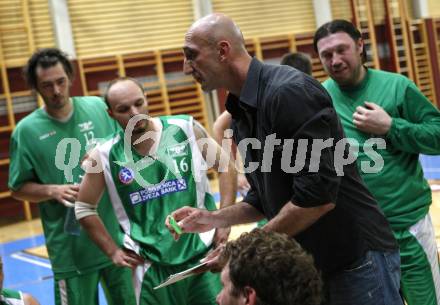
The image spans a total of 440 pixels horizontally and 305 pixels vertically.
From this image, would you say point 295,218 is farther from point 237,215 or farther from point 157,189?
point 157,189

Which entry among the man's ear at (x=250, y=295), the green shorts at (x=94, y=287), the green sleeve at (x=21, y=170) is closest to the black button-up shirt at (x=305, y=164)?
the man's ear at (x=250, y=295)

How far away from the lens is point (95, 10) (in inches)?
483

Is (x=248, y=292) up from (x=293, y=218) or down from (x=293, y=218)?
down

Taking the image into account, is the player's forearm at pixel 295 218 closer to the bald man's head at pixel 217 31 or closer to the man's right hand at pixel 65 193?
the bald man's head at pixel 217 31

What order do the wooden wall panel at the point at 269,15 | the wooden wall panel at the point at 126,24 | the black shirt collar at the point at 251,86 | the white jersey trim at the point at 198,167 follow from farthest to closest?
the wooden wall panel at the point at 269,15
the wooden wall panel at the point at 126,24
the white jersey trim at the point at 198,167
the black shirt collar at the point at 251,86

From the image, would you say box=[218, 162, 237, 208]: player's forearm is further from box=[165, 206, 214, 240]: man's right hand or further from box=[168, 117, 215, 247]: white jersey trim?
box=[165, 206, 214, 240]: man's right hand

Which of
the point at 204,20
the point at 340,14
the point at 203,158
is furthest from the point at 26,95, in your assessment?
the point at 204,20

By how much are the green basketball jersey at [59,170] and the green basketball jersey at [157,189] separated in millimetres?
774

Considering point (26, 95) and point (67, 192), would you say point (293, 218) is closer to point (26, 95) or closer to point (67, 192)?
point (67, 192)

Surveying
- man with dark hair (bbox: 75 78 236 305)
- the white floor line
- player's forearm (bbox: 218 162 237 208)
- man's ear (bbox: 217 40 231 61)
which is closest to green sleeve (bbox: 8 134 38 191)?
man with dark hair (bbox: 75 78 236 305)

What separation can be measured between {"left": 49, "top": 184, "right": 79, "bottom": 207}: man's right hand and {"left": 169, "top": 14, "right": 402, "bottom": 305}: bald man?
1693 millimetres

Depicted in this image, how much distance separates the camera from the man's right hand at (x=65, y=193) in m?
3.86

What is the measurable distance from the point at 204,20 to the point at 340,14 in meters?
13.2

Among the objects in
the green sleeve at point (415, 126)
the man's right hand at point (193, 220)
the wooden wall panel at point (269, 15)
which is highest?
the wooden wall panel at point (269, 15)
